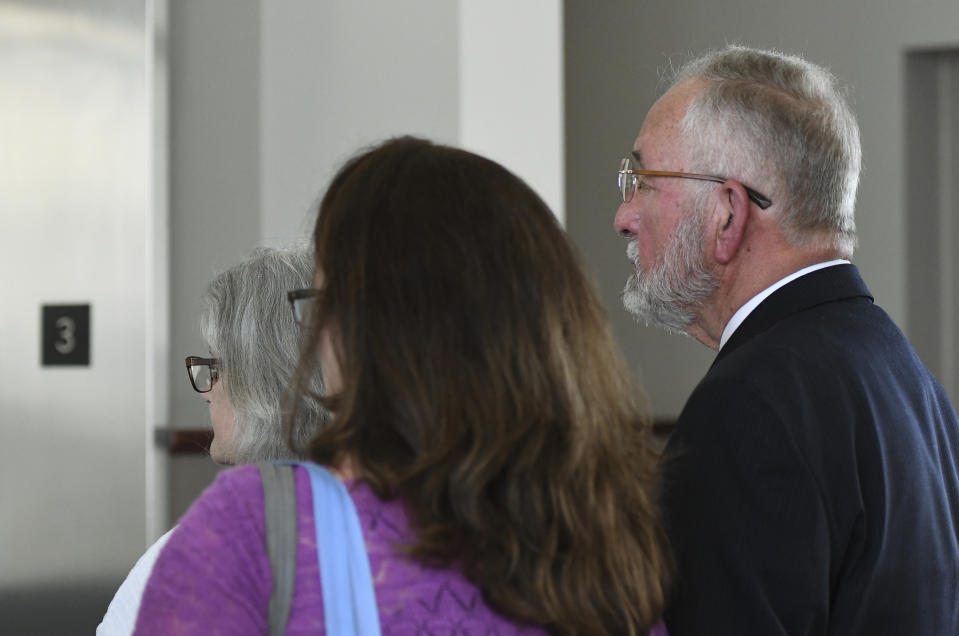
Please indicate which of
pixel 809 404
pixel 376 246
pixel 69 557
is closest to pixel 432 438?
pixel 376 246

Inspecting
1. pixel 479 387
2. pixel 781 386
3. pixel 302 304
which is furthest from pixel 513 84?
pixel 479 387

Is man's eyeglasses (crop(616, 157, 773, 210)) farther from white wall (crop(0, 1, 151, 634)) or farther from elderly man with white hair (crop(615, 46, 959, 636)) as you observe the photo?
white wall (crop(0, 1, 151, 634))

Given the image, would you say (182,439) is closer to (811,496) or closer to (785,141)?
(785,141)

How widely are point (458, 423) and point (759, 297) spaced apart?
67 cm

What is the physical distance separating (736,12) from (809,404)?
3301mm

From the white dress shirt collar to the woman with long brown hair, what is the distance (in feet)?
1.72

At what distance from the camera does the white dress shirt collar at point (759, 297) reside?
1.41 m

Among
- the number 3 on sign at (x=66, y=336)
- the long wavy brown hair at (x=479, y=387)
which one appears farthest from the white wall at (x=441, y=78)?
the long wavy brown hair at (x=479, y=387)

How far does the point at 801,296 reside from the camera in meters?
1.37

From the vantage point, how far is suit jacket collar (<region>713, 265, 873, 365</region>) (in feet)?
4.49

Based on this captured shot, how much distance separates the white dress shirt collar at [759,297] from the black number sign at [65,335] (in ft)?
5.94

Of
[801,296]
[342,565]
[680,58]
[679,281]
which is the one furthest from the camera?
[680,58]

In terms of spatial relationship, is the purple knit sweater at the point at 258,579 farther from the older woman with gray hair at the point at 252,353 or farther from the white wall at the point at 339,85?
the white wall at the point at 339,85

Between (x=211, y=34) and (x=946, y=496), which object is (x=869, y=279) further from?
(x=946, y=496)
